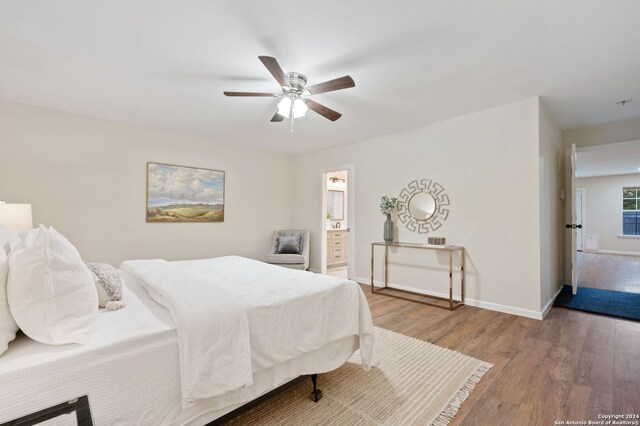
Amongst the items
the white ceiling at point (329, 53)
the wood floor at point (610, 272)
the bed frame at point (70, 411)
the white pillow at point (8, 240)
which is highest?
the white ceiling at point (329, 53)

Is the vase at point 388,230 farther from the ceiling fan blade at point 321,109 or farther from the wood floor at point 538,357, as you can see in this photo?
the ceiling fan blade at point 321,109

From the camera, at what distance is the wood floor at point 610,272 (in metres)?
4.75

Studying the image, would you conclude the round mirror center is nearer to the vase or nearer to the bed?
the vase

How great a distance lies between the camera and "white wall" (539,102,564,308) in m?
3.35

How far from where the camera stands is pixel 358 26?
204 cm

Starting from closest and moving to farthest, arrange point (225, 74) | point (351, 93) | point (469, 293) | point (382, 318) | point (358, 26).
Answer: point (358, 26), point (225, 74), point (351, 93), point (382, 318), point (469, 293)

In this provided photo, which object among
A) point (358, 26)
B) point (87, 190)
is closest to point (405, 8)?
point (358, 26)

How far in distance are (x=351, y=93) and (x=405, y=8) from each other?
4.14 feet

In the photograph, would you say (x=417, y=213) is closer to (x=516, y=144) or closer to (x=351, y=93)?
(x=516, y=144)

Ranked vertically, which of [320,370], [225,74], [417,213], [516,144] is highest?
[225,74]

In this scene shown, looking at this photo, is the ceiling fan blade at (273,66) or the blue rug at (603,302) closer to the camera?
the ceiling fan blade at (273,66)

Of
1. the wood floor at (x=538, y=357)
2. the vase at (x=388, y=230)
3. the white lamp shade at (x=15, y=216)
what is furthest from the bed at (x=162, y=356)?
the vase at (x=388, y=230)

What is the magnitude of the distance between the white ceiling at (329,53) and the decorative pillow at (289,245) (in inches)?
98.4

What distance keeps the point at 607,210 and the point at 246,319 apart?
11.5m
